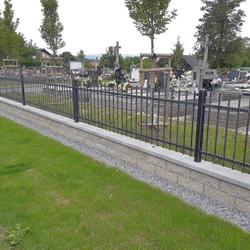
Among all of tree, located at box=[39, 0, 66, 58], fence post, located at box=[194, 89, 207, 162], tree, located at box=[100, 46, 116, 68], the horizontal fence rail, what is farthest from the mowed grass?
tree, located at box=[100, 46, 116, 68]

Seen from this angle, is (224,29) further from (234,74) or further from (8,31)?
(8,31)

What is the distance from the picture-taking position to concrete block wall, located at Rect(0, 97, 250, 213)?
304 cm

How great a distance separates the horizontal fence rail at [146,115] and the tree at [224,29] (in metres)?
35.1

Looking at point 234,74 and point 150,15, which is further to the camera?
point 234,74

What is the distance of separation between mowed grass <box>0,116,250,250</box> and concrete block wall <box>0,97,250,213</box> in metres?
0.36

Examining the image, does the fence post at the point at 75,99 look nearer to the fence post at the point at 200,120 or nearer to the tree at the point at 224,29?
the fence post at the point at 200,120

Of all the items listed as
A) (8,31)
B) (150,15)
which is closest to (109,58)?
(8,31)

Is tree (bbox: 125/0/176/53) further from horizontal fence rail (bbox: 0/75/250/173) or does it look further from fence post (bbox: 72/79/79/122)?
fence post (bbox: 72/79/79/122)

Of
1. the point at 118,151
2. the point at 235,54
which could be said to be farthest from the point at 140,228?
the point at 235,54

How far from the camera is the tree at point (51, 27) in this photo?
2489cm

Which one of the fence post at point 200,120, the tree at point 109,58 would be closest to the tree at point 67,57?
the tree at point 109,58

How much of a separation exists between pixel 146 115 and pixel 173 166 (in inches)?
47.9

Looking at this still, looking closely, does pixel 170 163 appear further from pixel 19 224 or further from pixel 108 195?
pixel 19 224

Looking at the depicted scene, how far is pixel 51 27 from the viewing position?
26266 mm
